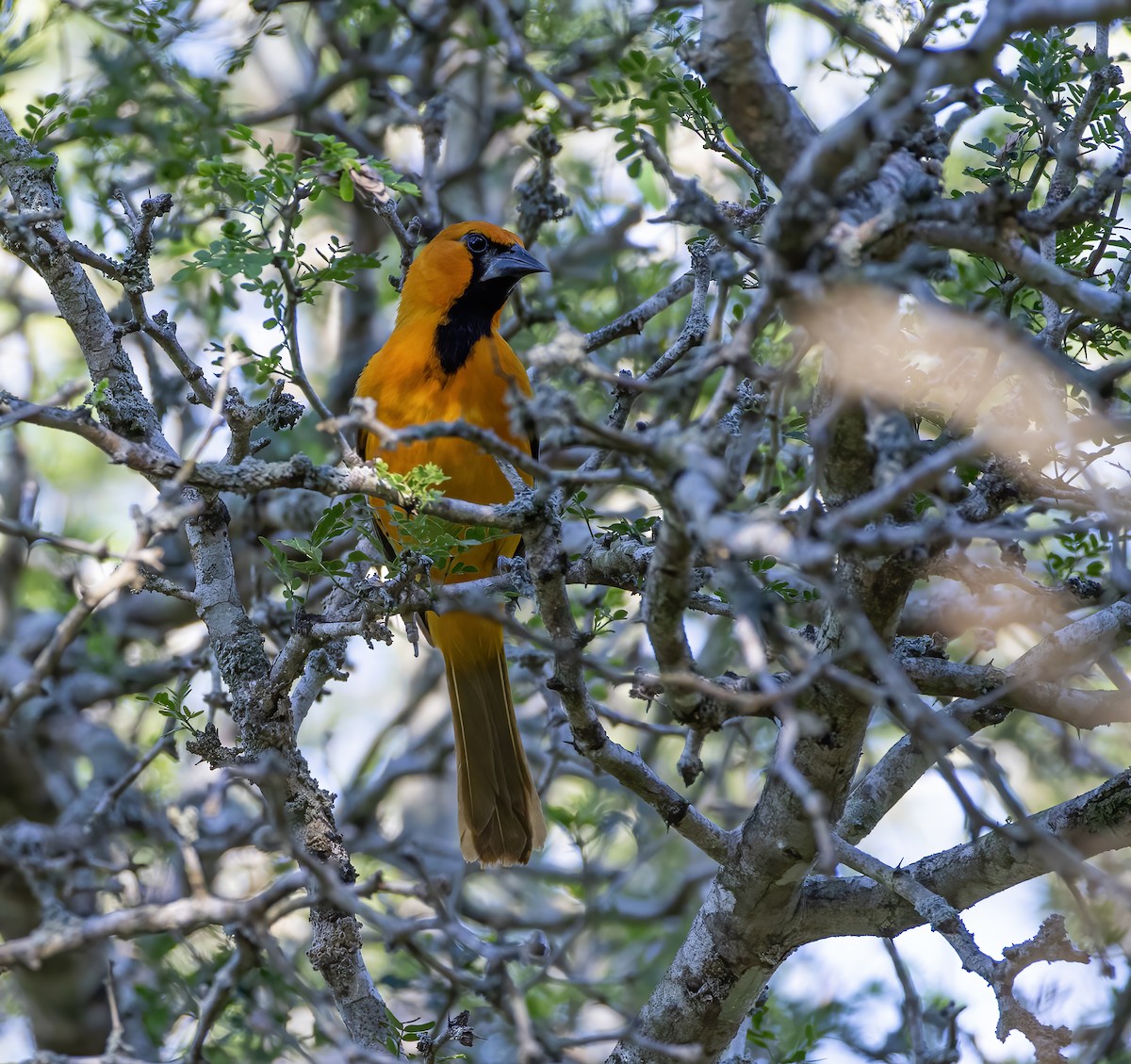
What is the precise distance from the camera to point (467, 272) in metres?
4.89

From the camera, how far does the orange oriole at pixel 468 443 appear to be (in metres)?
4.45

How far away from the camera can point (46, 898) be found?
8.12ft

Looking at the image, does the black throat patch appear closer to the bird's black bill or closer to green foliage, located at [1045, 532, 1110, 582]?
the bird's black bill

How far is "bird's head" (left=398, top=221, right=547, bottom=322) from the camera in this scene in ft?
15.8

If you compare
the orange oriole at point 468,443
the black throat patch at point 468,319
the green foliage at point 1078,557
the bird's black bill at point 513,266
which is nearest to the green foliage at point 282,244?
the orange oriole at point 468,443

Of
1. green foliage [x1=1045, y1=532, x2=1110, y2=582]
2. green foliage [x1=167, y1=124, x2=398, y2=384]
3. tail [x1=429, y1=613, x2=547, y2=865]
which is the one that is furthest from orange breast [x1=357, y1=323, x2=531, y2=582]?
Answer: green foliage [x1=1045, y1=532, x2=1110, y2=582]

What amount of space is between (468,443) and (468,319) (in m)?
0.61

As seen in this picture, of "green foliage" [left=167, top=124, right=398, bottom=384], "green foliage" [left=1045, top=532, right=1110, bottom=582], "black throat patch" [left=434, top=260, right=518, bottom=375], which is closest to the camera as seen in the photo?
"green foliage" [left=167, top=124, right=398, bottom=384]

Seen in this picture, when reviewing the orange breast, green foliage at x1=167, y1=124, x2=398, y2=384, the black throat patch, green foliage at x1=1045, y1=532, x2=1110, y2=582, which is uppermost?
the black throat patch

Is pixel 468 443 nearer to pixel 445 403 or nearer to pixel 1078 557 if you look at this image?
pixel 445 403

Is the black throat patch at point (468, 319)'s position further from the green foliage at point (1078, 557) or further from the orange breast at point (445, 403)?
the green foliage at point (1078, 557)

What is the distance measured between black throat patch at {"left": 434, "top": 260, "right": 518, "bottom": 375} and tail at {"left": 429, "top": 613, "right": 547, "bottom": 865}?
958 mm

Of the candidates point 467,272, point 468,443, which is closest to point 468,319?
point 467,272

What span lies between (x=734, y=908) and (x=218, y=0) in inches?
200
